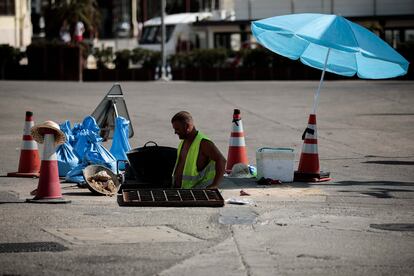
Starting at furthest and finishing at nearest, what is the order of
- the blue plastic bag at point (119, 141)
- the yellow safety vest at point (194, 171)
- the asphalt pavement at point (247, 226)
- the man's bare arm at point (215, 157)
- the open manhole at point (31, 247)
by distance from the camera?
1. the blue plastic bag at point (119, 141)
2. the yellow safety vest at point (194, 171)
3. the man's bare arm at point (215, 157)
4. the open manhole at point (31, 247)
5. the asphalt pavement at point (247, 226)

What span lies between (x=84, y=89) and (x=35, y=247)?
86.9 feet

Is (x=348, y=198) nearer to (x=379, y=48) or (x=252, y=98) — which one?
(x=379, y=48)

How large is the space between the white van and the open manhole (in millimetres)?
45923

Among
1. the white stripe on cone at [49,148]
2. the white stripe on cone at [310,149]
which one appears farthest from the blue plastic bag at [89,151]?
the white stripe on cone at [310,149]

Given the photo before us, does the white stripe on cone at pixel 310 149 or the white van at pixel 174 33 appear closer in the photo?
the white stripe on cone at pixel 310 149

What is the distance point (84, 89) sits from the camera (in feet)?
115

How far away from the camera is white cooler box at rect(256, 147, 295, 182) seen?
42.2ft

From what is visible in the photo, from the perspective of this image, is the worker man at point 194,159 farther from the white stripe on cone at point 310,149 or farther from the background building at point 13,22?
the background building at point 13,22

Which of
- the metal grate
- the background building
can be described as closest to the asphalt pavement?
the metal grate

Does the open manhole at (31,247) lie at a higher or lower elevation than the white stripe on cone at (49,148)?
lower

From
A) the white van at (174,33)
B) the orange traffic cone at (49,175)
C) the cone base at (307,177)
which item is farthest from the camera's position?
the white van at (174,33)

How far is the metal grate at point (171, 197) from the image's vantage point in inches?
425

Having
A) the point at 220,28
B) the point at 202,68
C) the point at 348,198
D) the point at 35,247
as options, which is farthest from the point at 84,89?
the point at 35,247

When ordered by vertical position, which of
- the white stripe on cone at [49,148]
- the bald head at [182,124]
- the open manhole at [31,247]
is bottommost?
the open manhole at [31,247]
